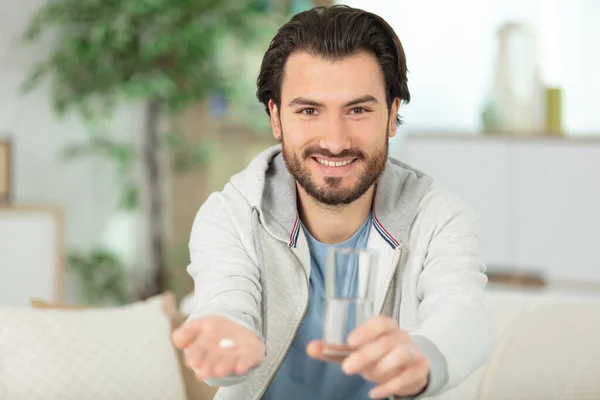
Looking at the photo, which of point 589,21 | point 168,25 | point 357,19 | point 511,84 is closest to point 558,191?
point 511,84

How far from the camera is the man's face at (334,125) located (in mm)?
1870

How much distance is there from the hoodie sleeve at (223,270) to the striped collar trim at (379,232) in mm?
84

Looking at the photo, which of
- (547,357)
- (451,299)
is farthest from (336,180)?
(547,357)

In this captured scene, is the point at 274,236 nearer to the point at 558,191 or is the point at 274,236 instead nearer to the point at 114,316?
the point at 114,316

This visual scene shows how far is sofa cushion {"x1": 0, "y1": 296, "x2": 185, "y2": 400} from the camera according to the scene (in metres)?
2.30

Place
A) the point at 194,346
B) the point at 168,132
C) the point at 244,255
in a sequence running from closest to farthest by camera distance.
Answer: the point at 194,346 < the point at 244,255 < the point at 168,132

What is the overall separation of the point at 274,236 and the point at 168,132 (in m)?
3.50

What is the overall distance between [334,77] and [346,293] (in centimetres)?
60

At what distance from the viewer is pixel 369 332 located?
1.34 meters

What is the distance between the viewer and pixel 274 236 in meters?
1.99

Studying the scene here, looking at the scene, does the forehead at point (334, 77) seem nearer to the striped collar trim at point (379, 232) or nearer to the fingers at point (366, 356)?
the striped collar trim at point (379, 232)

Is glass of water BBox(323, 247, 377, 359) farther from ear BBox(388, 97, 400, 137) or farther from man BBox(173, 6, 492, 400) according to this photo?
ear BBox(388, 97, 400, 137)

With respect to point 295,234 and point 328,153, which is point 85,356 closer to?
point 295,234

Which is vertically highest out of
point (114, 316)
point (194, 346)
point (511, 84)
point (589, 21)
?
point (589, 21)
